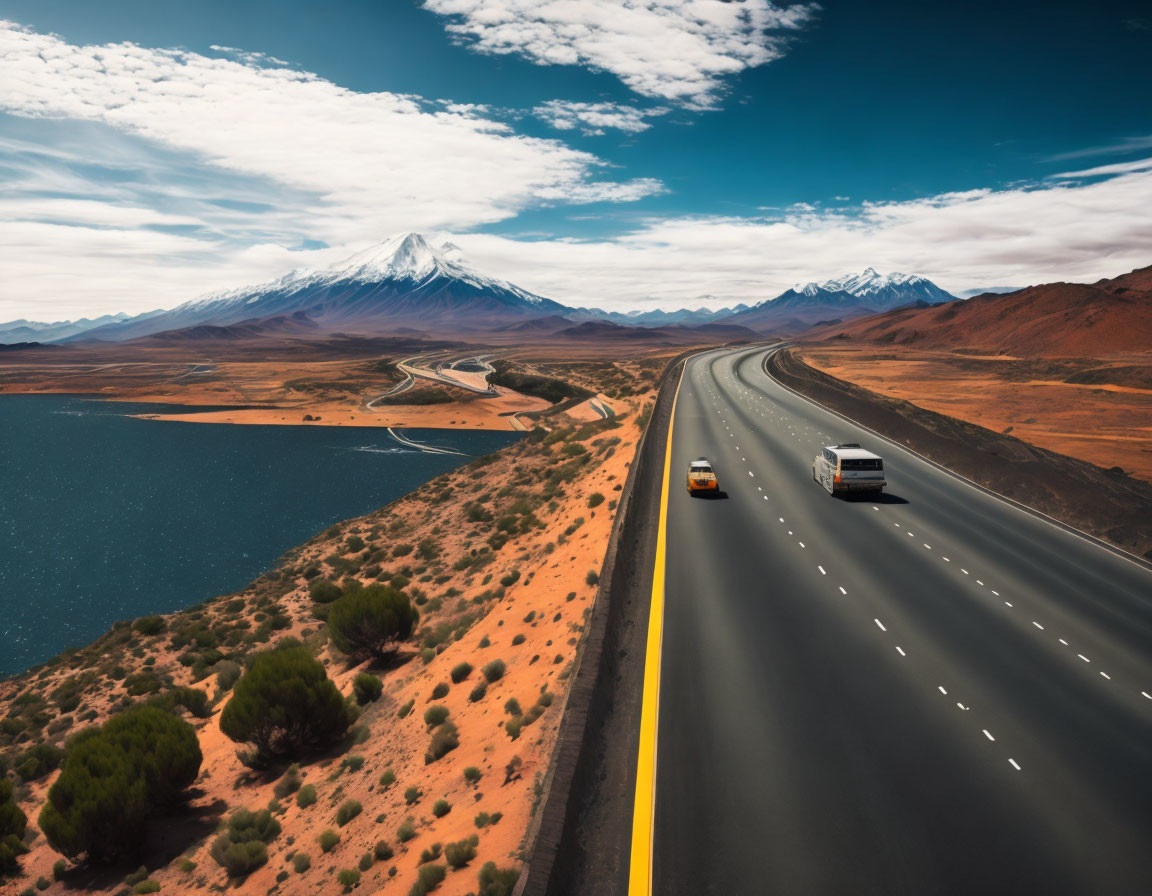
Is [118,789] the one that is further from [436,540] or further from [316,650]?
[436,540]

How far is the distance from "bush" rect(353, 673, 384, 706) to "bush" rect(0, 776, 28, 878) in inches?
335

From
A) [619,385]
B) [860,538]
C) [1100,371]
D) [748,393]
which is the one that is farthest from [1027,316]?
[860,538]

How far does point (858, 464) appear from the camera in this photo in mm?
25531

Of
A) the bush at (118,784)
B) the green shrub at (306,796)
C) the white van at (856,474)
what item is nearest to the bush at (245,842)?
the green shrub at (306,796)

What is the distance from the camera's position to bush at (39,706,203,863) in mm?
14117

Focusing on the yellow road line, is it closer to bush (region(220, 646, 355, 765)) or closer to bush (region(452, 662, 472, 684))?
bush (region(452, 662, 472, 684))

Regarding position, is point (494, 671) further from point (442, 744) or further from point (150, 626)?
point (150, 626)

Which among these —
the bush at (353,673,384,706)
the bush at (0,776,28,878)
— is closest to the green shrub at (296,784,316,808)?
the bush at (353,673,384,706)

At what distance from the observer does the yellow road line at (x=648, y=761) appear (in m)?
7.78

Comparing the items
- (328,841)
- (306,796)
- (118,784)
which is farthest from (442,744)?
(118,784)

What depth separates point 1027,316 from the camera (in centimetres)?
15725

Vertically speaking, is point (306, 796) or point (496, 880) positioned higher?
point (496, 880)

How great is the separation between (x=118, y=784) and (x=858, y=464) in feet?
85.9

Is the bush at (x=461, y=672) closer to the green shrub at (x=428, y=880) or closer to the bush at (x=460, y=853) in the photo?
the bush at (x=460, y=853)
